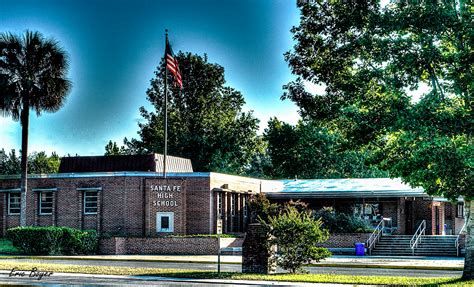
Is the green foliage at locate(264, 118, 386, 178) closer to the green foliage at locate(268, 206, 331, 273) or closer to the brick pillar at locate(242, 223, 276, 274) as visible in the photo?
the green foliage at locate(268, 206, 331, 273)

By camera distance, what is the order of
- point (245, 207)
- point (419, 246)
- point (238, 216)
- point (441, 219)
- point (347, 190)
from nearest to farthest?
point (419, 246), point (347, 190), point (238, 216), point (441, 219), point (245, 207)

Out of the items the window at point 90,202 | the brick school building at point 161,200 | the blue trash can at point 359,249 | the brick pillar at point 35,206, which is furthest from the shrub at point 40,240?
the blue trash can at point 359,249

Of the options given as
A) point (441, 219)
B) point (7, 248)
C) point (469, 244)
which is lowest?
point (7, 248)

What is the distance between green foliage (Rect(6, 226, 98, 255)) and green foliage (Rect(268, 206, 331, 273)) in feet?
58.3

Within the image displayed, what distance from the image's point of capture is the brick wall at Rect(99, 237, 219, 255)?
4203 centimetres

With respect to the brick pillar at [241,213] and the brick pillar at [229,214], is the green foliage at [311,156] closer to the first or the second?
the brick pillar at [241,213]

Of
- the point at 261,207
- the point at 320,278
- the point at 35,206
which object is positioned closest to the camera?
the point at 320,278

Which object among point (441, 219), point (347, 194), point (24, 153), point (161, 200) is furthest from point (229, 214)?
point (441, 219)

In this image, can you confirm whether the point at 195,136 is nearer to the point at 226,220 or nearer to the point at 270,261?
the point at 226,220

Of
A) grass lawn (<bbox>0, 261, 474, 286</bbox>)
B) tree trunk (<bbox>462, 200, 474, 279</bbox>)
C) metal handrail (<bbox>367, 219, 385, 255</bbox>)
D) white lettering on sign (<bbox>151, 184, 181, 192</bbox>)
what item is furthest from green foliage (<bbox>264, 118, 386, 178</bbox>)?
tree trunk (<bbox>462, 200, 474, 279</bbox>)

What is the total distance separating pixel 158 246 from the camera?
42.4m

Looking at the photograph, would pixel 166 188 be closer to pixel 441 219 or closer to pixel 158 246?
pixel 158 246

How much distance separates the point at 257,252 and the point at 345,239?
18.6 metres

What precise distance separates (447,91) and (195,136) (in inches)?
2004
